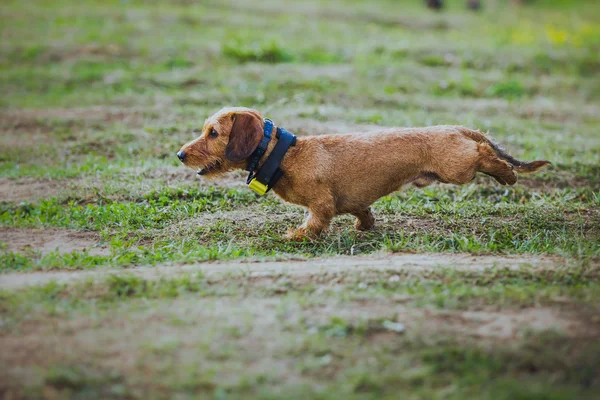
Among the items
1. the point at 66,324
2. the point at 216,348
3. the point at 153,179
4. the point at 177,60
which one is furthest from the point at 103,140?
the point at 216,348

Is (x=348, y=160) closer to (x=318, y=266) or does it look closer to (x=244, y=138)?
(x=244, y=138)

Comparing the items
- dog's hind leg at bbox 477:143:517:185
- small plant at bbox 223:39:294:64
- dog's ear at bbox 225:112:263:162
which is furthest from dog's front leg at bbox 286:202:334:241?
small plant at bbox 223:39:294:64

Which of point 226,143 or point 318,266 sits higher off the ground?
point 226,143

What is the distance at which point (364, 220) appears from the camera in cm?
663

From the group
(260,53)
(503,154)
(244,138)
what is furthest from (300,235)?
(260,53)

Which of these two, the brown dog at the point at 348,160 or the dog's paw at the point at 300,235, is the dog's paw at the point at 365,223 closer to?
the brown dog at the point at 348,160

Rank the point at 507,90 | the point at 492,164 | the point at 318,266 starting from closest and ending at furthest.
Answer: the point at 318,266, the point at 492,164, the point at 507,90

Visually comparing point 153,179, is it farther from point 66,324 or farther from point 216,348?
point 216,348

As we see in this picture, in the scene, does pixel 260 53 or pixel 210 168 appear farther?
pixel 260 53

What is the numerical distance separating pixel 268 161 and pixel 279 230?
0.99 meters

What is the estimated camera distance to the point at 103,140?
962 cm

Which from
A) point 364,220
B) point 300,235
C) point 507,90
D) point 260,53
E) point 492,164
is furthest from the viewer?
point 260,53

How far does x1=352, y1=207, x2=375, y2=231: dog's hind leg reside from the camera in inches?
257

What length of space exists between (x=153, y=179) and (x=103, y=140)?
1.97m
